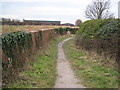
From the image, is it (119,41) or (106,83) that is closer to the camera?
(106,83)

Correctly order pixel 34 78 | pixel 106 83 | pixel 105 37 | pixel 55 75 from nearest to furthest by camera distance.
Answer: pixel 106 83
pixel 34 78
pixel 55 75
pixel 105 37

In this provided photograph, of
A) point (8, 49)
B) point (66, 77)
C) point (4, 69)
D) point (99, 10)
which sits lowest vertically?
point (66, 77)

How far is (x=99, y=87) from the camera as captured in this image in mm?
5992

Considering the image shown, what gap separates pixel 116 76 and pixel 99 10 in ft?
150

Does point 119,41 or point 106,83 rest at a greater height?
point 119,41

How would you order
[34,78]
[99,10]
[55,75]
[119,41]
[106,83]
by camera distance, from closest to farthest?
1. [106,83]
2. [34,78]
3. [55,75]
4. [119,41]
5. [99,10]

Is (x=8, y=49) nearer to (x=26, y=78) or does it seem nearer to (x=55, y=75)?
(x=26, y=78)

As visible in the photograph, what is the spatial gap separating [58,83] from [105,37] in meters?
6.31

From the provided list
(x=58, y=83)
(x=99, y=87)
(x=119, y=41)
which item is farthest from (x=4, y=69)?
(x=119, y=41)

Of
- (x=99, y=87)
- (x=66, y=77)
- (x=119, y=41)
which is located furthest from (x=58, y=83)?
(x=119, y=41)

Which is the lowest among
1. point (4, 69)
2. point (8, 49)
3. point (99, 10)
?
point (4, 69)

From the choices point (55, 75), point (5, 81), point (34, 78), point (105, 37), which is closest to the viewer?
point (5, 81)

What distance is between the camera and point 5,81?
19.1ft

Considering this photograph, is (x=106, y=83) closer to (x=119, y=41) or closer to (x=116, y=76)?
(x=116, y=76)
